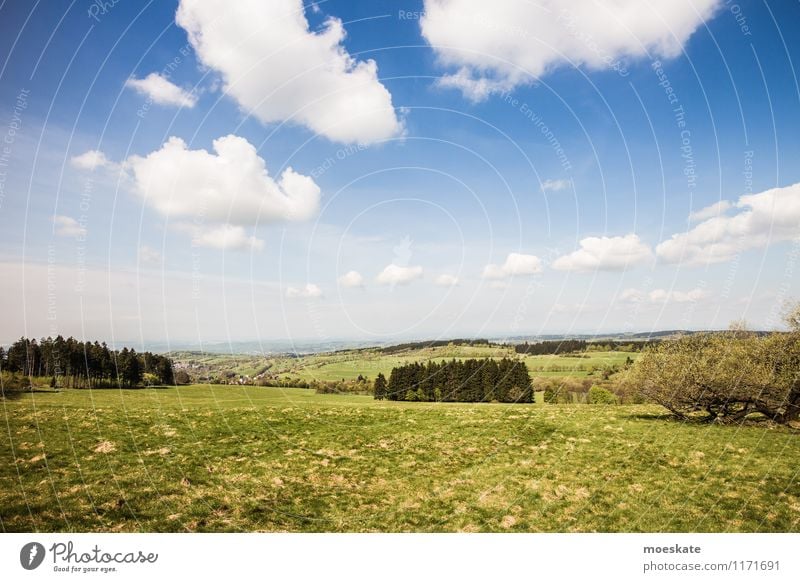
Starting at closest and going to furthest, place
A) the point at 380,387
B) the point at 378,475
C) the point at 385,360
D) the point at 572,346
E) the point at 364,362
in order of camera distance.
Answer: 1. the point at 378,475
2. the point at 380,387
3. the point at 385,360
4. the point at 364,362
5. the point at 572,346

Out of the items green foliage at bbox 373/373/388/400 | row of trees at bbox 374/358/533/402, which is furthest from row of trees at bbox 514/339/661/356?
green foliage at bbox 373/373/388/400

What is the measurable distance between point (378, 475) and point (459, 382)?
3084 centimetres

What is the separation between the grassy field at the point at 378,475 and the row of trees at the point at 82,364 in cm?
609

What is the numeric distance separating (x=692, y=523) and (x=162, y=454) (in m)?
16.5

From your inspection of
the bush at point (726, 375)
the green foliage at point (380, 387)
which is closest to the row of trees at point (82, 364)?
the green foliage at point (380, 387)

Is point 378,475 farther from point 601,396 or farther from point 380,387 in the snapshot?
point 601,396

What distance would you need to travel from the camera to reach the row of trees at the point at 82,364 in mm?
23484

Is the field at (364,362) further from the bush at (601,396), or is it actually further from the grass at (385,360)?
the bush at (601,396)

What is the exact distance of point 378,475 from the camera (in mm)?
12391

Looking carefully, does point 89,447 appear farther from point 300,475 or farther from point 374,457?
point 374,457

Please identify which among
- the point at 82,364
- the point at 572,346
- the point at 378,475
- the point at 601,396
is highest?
the point at 82,364

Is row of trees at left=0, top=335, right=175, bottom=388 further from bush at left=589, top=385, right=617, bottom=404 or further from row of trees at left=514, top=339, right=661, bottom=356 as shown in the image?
bush at left=589, top=385, right=617, bottom=404

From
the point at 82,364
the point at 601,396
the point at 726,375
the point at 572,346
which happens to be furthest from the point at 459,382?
the point at 82,364

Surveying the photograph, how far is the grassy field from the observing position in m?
9.64
